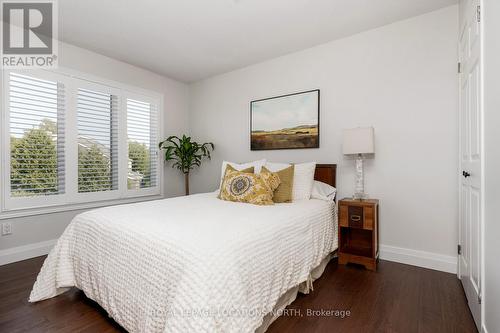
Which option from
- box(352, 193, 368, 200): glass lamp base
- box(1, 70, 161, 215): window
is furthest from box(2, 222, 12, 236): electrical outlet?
box(352, 193, 368, 200): glass lamp base

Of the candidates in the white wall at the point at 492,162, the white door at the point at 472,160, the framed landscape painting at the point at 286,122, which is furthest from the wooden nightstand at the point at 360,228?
the white wall at the point at 492,162

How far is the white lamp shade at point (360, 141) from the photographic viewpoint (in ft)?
8.28

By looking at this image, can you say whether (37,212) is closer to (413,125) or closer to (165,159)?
(165,159)

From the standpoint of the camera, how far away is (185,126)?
15.2 ft

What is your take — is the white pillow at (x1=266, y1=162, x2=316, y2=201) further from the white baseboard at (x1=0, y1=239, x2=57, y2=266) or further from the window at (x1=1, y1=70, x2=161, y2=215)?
the white baseboard at (x1=0, y1=239, x2=57, y2=266)

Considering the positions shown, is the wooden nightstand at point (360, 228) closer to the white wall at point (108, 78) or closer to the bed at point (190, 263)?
the bed at point (190, 263)

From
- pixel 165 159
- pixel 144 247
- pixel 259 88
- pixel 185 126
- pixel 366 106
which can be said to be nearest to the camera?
pixel 144 247

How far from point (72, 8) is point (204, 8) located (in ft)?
4.18

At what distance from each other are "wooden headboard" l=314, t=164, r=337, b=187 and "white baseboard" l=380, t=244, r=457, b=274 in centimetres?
87

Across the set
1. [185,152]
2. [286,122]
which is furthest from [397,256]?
[185,152]

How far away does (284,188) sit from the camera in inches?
103

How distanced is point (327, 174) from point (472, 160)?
143 centimetres

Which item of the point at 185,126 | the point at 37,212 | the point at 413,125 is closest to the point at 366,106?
the point at 413,125

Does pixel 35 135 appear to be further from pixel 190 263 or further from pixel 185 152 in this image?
pixel 190 263
